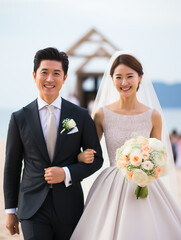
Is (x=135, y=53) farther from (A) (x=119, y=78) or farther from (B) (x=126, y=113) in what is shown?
(B) (x=126, y=113)

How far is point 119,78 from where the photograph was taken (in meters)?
3.68

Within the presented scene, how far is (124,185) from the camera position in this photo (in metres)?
3.30

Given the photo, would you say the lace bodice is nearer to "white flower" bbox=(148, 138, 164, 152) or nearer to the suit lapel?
"white flower" bbox=(148, 138, 164, 152)

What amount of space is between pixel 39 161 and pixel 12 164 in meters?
0.30

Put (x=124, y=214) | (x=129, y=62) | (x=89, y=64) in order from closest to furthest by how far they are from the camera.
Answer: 1. (x=124, y=214)
2. (x=129, y=62)
3. (x=89, y=64)

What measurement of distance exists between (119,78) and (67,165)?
1217mm

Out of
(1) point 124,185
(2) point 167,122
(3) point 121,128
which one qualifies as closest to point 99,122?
(3) point 121,128

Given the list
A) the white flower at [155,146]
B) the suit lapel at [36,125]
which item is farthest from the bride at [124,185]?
the white flower at [155,146]

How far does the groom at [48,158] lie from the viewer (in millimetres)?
2939

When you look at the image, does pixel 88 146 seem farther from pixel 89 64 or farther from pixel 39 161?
pixel 89 64

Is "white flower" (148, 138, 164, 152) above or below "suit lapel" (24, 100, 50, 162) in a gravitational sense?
below

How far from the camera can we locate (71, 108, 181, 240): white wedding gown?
304cm

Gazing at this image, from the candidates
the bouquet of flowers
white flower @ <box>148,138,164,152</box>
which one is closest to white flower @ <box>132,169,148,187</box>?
the bouquet of flowers

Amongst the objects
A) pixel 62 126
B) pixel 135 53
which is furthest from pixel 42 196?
pixel 135 53
